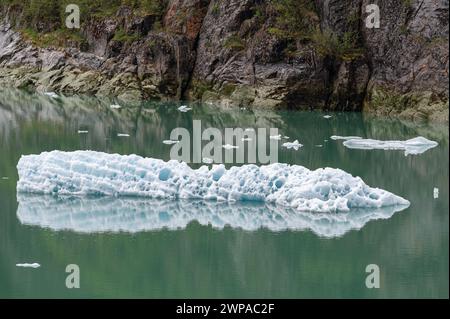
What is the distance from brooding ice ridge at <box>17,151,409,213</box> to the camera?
1853 cm

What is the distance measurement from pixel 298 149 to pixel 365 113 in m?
13.4

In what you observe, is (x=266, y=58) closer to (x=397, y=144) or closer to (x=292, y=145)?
(x=292, y=145)

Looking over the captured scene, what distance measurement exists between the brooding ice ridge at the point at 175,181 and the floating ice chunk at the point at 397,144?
8720mm

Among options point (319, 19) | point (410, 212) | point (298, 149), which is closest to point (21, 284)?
point (410, 212)

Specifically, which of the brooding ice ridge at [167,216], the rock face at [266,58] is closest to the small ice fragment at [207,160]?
the brooding ice ridge at [167,216]

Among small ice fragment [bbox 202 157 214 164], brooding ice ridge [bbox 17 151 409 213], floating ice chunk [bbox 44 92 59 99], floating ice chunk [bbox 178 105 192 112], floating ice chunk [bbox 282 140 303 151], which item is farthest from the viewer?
floating ice chunk [bbox 44 92 59 99]

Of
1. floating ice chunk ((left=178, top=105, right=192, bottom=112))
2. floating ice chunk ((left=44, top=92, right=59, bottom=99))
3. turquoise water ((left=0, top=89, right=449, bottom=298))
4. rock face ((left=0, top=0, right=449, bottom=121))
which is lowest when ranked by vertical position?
turquoise water ((left=0, top=89, right=449, bottom=298))

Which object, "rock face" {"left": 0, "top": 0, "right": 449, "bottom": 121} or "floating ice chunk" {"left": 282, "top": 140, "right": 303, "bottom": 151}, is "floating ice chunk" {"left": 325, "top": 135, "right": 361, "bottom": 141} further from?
"rock face" {"left": 0, "top": 0, "right": 449, "bottom": 121}

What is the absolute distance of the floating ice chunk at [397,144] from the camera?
28.1 m

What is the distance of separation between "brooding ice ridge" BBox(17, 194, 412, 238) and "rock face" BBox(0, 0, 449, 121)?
66.4 feet

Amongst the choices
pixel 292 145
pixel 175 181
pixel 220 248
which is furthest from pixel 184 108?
pixel 220 248

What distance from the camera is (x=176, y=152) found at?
26.5 metres

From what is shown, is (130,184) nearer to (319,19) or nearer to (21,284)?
(21,284)

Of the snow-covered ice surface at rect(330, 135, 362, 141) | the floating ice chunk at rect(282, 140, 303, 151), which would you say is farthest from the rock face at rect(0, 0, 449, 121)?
the floating ice chunk at rect(282, 140, 303, 151)
